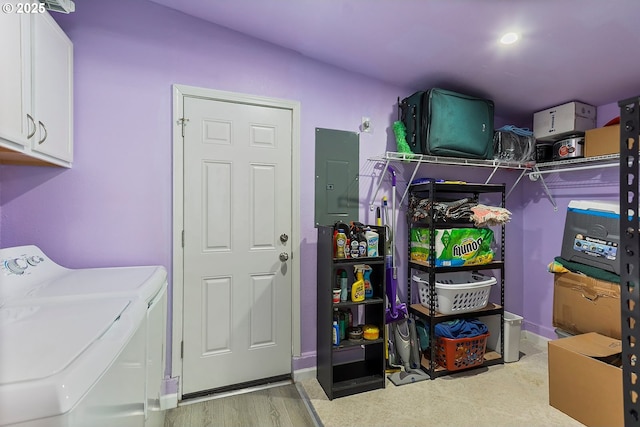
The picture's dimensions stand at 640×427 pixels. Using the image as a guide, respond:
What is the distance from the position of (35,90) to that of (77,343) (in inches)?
50.1

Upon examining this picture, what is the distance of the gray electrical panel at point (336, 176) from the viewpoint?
2305 mm

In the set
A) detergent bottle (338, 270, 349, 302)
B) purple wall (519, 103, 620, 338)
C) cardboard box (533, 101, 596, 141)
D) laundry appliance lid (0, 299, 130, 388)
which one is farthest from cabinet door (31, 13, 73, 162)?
purple wall (519, 103, 620, 338)

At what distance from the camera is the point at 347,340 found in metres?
2.15

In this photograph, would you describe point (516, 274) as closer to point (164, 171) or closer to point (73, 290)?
point (164, 171)

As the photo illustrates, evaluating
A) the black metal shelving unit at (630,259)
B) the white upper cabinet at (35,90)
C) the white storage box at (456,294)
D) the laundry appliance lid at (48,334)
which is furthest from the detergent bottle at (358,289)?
the white upper cabinet at (35,90)

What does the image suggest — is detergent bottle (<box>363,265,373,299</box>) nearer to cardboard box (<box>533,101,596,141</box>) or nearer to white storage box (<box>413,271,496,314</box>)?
white storage box (<box>413,271,496,314</box>)

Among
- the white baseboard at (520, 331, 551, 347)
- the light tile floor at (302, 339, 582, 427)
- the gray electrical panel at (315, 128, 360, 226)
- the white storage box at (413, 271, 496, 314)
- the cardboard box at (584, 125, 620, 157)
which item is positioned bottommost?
the light tile floor at (302, 339, 582, 427)

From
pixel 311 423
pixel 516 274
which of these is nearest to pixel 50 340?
pixel 311 423

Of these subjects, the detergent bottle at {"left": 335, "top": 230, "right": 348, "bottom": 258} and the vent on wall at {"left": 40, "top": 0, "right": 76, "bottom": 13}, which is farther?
the detergent bottle at {"left": 335, "top": 230, "right": 348, "bottom": 258}

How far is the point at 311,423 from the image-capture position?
70.0 inches

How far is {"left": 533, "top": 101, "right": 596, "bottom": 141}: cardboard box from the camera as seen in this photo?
243 cm

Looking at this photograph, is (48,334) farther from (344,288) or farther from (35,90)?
(344,288)

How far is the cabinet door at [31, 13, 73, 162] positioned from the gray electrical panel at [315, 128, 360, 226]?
152 cm

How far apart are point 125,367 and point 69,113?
152 cm
